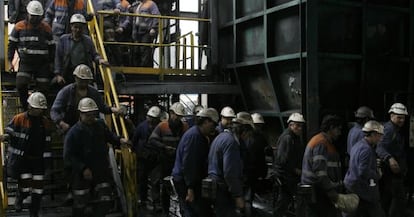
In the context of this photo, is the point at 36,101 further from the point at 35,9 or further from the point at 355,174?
the point at 355,174

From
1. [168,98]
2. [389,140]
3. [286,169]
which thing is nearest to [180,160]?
[286,169]

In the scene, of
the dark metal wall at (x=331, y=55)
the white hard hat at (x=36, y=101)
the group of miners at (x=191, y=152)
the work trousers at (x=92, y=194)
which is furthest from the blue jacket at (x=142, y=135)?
the white hard hat at (x=36, y=101)

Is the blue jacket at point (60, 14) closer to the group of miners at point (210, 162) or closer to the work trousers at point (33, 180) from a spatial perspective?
the group of miners at point (210, 162)

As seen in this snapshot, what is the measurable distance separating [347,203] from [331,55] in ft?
9.93

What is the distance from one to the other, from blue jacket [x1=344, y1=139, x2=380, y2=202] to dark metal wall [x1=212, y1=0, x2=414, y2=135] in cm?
195

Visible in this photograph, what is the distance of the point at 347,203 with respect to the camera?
5355 mm

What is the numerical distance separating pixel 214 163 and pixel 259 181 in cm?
208

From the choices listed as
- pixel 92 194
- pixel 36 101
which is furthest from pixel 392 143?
pixel 36 101

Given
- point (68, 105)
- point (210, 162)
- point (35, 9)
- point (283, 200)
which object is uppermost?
point (35, 9)

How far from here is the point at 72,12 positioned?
8.14 m

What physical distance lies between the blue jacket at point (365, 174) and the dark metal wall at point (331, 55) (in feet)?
6.38

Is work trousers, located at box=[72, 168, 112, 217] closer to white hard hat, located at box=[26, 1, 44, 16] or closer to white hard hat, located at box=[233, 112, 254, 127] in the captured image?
white hard hat, located at box=[233, 112, 254, 127]

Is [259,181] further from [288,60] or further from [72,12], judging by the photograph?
[72,12]

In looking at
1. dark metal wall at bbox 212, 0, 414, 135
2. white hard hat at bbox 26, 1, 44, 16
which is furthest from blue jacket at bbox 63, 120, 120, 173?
dark metal wall at bbox 212, 0, 414, 135
